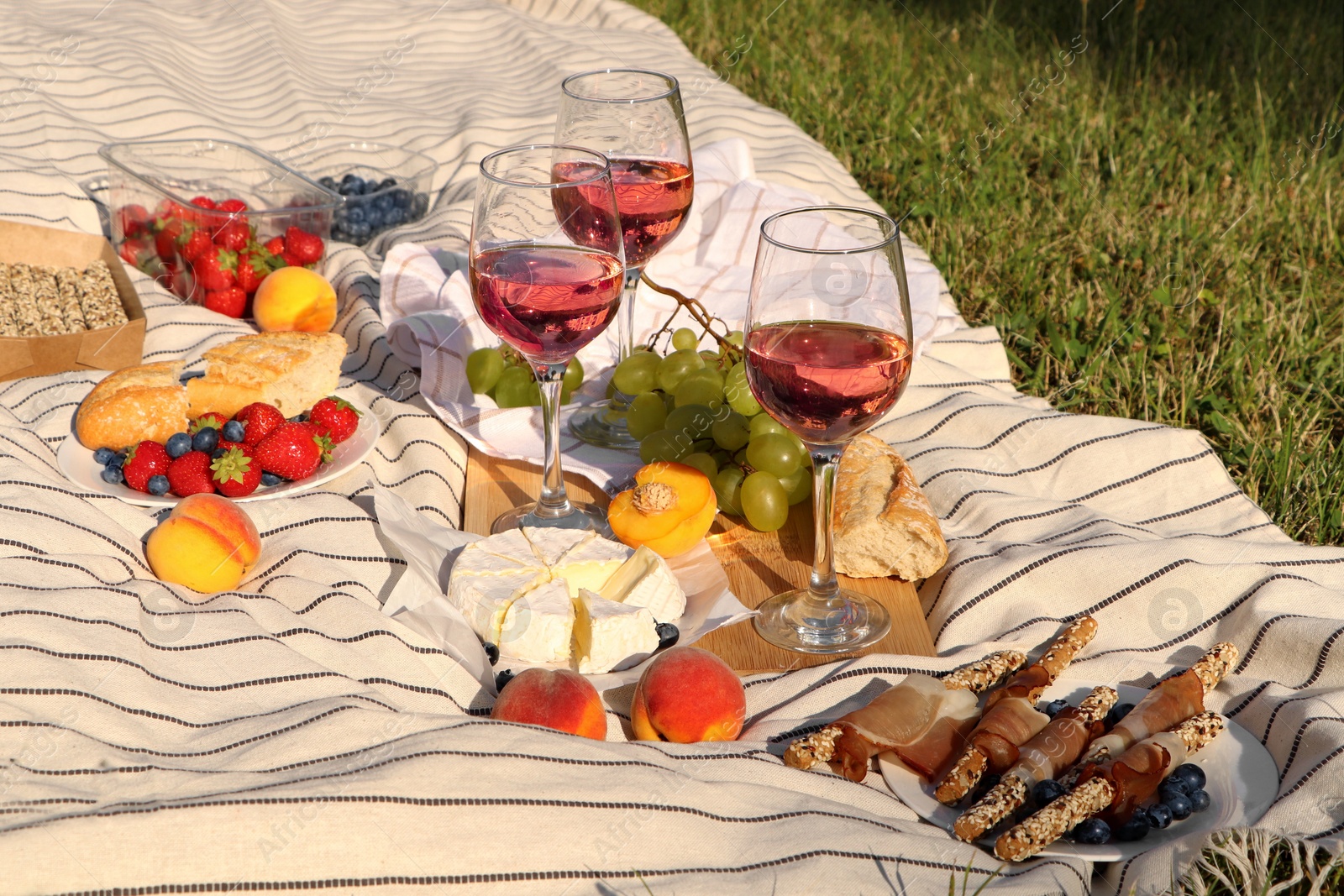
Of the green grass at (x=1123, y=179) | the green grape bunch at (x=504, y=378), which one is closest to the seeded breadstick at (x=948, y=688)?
the green grape bunch at (x=504, y=378)

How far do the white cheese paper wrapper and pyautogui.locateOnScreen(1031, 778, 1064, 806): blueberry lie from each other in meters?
0.56

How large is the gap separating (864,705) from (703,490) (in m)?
0.50

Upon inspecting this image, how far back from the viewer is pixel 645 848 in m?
1.31

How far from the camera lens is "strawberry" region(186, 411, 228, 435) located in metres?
2.22

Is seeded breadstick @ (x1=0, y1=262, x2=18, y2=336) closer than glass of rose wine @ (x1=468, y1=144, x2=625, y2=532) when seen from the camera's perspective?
No

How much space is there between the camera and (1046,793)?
55.6 inches

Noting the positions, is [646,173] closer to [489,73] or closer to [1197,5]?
[489,73]

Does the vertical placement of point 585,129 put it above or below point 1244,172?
above

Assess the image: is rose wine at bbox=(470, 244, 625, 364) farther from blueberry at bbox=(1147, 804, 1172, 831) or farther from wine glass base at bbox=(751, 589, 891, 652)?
blueberry at bbox=(1147, 804, 1172, 831)

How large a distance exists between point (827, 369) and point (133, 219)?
2394 mm

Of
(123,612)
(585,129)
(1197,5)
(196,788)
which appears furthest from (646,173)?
(1197,5)

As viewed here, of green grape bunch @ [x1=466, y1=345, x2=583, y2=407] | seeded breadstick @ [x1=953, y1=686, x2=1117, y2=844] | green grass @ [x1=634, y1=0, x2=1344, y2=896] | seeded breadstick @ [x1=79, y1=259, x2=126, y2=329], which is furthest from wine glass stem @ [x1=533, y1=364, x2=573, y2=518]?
seeded breadstick @ [x1=79, y1=259, x2=126, y2=329]

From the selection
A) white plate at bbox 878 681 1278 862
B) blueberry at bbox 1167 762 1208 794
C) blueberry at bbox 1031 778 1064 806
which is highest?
blueberry at bbox 1031 778 1064 806

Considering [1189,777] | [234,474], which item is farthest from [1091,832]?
[234,474]
